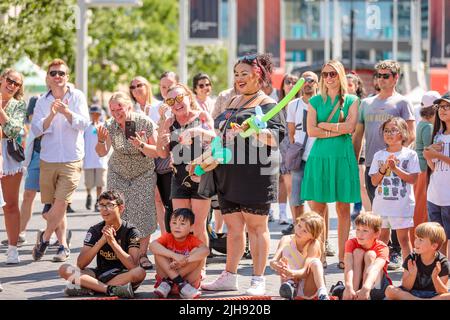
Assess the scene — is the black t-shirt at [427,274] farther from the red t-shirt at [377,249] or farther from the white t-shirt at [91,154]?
the white t-shirt at [91,154]

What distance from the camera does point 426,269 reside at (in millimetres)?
8180

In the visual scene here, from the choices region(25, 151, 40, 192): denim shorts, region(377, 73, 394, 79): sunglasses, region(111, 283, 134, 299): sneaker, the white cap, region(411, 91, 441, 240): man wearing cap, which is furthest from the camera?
region(25, 151, 40, 192): denim shorts

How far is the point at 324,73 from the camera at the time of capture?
33.0 feet

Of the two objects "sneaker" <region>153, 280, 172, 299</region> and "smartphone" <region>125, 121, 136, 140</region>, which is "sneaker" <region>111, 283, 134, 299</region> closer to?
"sneaker" <region>153, 280, 172, 299</region>

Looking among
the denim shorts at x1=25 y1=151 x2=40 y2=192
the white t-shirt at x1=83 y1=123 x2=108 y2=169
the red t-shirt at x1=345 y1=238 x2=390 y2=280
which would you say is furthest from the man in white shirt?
the white t-shirt at x1=83 y1=123 x2=108 y2=169

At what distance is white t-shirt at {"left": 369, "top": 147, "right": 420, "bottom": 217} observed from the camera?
993 centimetres

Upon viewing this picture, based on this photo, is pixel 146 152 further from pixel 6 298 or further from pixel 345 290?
pixel 345 290

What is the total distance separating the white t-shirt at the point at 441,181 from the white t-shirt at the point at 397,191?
29 centimetres

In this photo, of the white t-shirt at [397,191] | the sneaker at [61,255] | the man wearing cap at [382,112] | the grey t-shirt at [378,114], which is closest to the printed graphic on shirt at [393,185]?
the white t-shirt at [397,191]

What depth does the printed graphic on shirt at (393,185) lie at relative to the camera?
9.94 meters

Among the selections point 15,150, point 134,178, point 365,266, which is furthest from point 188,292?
point 15,150

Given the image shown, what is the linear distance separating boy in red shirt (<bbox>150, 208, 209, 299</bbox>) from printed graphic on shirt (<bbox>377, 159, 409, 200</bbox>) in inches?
79.1

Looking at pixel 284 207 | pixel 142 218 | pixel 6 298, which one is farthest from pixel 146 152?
pixel 284 207

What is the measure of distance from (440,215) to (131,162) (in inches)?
119
